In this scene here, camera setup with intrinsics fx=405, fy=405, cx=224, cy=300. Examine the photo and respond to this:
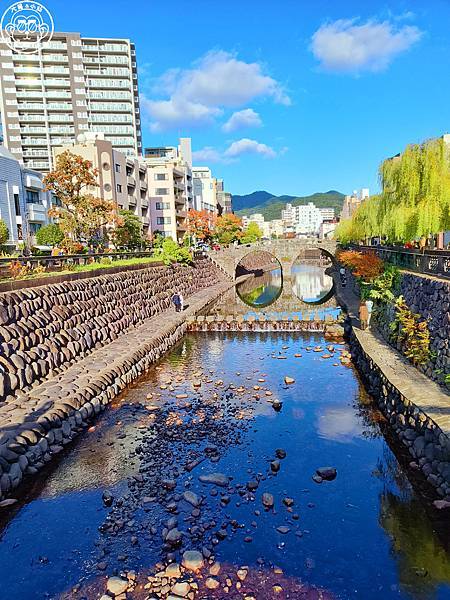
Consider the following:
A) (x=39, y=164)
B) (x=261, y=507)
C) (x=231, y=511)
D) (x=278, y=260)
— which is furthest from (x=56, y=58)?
(x=261, y=507)

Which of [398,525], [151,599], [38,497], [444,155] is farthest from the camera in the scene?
[444,155]

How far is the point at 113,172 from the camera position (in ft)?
169

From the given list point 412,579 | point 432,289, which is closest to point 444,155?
point 432,289

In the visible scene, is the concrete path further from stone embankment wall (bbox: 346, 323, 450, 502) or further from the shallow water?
the shallow water

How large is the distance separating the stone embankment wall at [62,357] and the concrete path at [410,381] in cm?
995

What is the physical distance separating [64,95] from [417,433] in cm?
7714

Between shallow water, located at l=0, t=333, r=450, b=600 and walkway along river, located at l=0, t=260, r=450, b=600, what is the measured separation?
1.1 inches

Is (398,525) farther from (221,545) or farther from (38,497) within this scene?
(38,497)

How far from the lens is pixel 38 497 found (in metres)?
9.61

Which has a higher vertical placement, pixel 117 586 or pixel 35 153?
pixel 35 153

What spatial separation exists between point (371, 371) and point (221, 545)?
9.87 metres

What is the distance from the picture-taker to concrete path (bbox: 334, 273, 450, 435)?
9.89 metres

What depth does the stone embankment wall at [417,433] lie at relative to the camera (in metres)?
8.97

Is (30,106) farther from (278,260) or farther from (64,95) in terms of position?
(278,260)
